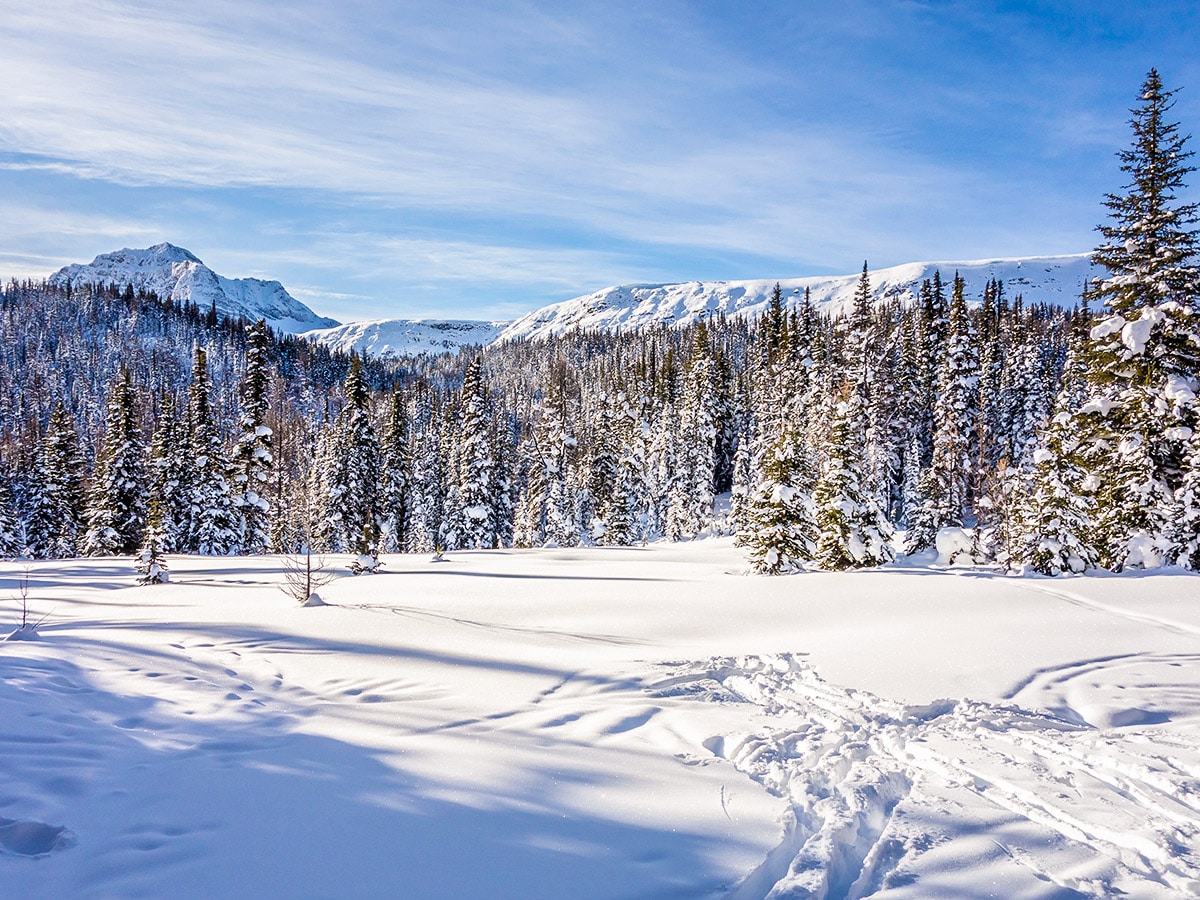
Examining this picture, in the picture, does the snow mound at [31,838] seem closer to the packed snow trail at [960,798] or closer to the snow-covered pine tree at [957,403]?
the packed snow trail at [960,798]

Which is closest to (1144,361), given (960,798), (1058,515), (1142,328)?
(1142,328)

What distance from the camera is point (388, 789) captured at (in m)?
4.59

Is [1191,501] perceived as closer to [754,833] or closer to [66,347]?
[754,833]

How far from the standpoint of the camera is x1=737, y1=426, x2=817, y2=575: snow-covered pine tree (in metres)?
18.4

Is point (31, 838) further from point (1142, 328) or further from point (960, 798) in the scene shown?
point (1142, 328)

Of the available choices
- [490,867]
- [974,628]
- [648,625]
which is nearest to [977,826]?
[490,867]

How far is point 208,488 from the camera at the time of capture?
112ft

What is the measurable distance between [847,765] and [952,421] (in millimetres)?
40624

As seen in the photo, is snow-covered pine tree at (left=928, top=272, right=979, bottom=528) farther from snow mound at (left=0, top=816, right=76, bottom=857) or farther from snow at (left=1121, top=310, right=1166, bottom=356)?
snow mound at (left=0, top=816, right=76, bottom=857)

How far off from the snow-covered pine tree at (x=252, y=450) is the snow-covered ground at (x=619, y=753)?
2609 centimetres

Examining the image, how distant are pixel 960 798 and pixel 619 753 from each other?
270cm

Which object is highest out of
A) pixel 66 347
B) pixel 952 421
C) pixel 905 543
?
pixel 66 347

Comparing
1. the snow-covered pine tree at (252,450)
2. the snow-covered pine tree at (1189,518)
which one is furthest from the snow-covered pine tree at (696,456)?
the snow-covered pine tree at (1189,518)

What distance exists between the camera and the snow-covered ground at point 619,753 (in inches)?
144
